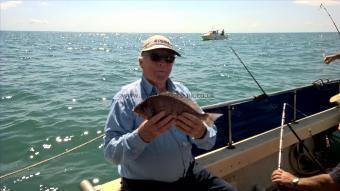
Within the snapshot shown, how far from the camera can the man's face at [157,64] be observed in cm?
317

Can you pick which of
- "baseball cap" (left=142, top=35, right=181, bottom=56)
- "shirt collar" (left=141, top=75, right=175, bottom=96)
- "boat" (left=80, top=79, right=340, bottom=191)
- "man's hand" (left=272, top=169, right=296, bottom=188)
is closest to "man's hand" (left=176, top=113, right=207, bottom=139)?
"shirt collar" (left=141, top=75, right=175, bottom=96)

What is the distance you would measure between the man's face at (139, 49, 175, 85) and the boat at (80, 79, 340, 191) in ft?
3.62

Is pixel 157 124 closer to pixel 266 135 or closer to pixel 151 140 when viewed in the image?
pixel 151 140

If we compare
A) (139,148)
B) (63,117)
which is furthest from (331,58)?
(63,117)

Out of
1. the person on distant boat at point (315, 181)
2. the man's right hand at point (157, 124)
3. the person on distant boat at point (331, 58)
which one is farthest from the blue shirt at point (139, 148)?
the person on distant boat at point (331, 58)

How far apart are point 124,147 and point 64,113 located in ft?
33.1

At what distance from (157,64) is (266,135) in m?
2.44

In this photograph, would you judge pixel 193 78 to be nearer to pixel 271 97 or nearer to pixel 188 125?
pixel 271 97

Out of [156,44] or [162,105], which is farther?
[156,44]

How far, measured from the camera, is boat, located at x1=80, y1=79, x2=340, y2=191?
14.7ft

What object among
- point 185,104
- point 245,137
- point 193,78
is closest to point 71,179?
point 245,137

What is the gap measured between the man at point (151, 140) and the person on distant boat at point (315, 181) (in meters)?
0.72

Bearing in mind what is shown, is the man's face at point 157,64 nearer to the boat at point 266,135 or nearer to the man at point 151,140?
the man at point 151,140

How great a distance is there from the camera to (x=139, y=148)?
2.82 m
